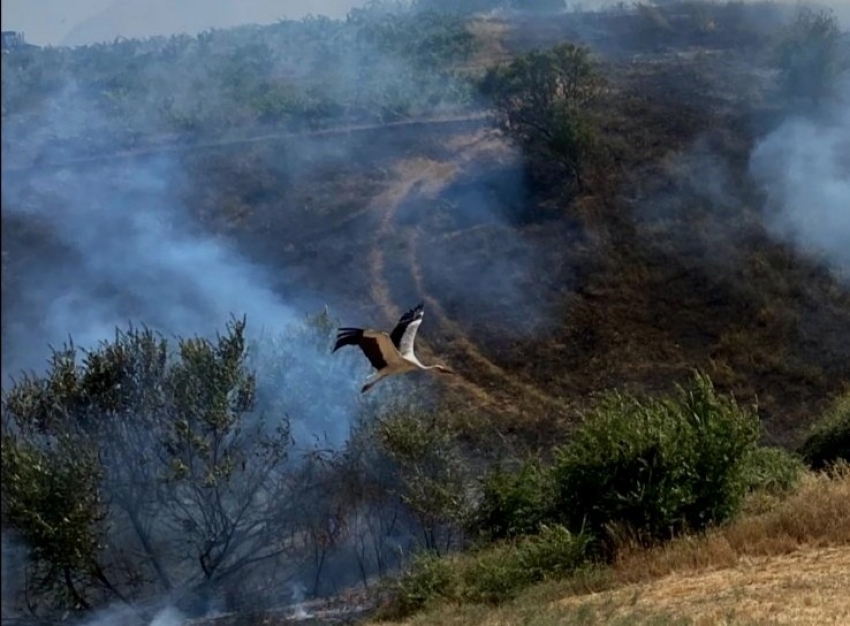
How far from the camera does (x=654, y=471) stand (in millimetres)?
14336

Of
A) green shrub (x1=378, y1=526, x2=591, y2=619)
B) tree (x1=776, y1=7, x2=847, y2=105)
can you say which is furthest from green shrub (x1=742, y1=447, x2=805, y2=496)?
tree (x1=776, y1=7, x2=847, y2=105)

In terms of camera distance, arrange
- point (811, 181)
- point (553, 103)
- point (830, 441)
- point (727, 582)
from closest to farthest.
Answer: point (727, 582) → point (830, 441) → point (811, 181) → point (553, 103)

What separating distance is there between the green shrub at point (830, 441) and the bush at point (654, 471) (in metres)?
3.88

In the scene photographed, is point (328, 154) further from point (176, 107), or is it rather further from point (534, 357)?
point (534, 357)

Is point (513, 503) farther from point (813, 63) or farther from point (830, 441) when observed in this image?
point (813, 63)

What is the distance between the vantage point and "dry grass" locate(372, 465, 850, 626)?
10328 millimetres

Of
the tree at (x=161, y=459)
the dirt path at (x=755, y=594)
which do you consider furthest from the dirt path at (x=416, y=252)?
the dirt path at (x=755, y=594)

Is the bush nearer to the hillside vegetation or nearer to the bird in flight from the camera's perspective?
the hillside vegetation

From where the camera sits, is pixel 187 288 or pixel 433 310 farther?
pixel 187 288

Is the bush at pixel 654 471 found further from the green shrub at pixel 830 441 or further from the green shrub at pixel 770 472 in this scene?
the green shrub at pixel 830 441

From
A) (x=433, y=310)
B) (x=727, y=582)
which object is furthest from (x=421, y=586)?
(x=433, y=310)

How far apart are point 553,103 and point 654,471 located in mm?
22452

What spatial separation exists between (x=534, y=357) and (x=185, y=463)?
1216cm

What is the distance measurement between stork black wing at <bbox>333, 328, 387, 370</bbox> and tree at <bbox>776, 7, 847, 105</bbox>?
112ft
